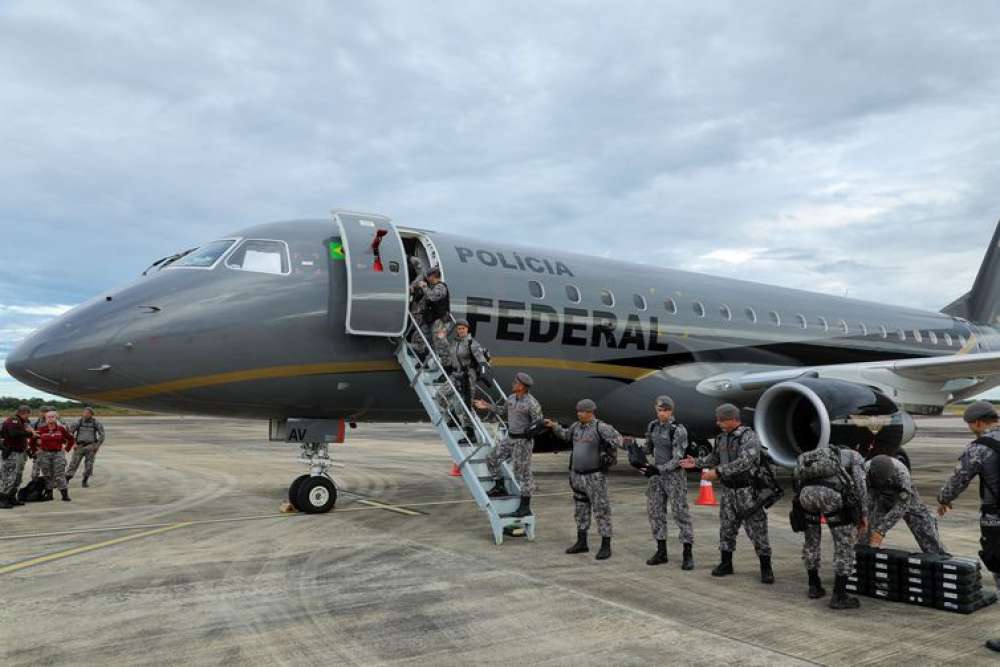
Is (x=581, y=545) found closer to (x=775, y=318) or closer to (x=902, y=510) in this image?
(x=902, y=510)

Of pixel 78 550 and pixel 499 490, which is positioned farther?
pixel 499 490

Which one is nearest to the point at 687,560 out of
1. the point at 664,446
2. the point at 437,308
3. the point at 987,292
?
the point at 664,446

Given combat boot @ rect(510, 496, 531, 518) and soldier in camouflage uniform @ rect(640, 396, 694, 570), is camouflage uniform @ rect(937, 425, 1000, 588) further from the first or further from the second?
combat boot @ rect(510, 496, 531, 518)

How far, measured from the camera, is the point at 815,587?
6.00m

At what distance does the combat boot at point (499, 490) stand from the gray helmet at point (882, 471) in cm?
432

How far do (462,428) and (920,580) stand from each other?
547 cm

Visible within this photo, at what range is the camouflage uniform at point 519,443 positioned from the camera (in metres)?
8.65

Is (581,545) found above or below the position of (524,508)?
below

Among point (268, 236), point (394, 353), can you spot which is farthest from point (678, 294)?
point (268, 236)

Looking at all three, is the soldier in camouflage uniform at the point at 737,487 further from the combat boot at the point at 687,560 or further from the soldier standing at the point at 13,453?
the soldier standing at the point at 13,453

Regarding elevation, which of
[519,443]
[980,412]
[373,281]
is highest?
[373,281]

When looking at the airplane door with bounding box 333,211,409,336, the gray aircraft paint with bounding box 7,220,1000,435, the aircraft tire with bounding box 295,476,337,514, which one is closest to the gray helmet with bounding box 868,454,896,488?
the gray aircraft paint with bounding box 7,220,1000,435

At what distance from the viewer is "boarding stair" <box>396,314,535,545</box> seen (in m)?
8.44

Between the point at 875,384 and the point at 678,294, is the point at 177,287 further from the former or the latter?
the point at 875,384
